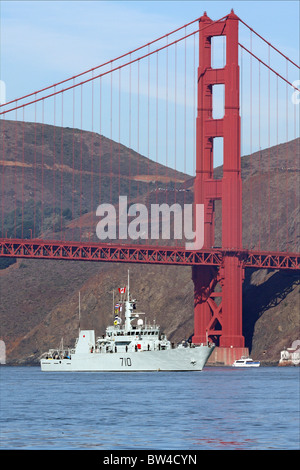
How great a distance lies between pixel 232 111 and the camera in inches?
4862

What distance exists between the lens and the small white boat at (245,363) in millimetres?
122500

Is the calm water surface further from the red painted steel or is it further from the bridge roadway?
the red painted steel

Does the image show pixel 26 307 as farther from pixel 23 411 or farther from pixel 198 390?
pixel 23 411

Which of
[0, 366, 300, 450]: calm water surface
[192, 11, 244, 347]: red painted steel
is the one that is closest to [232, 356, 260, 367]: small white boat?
[192, 11, 244, 347]: red painted steel

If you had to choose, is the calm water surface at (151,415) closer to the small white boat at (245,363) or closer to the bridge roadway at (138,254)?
the small white boat at (245,363)

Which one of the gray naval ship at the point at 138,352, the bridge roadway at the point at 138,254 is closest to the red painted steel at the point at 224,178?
the bridge roadway at the point at 138,254

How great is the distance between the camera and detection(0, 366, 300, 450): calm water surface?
43.0 metres

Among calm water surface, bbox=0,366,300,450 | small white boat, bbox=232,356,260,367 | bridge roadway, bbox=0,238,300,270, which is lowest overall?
calm water surface, bbox=0,366,300,450

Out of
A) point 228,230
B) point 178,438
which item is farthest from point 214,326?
point 178,438

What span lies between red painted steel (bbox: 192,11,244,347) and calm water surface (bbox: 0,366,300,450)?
38.5 meters

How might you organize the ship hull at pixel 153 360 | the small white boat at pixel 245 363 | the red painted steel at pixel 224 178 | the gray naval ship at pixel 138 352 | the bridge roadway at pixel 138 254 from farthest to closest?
the red painted steel at pixel 224 178
the small white boat at pixel 245 363
the bridge roadway at pixel 138 254
the ship hull at pixel 153 360
the gray naval ship at pixel 138 352

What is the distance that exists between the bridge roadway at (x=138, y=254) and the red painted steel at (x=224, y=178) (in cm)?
156

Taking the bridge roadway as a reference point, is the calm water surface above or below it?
below

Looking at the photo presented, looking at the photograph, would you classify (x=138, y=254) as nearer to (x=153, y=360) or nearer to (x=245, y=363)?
(x=245, y=363)
